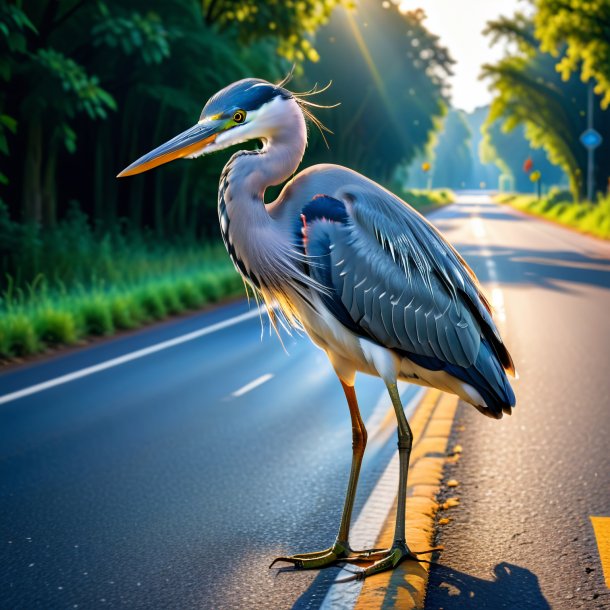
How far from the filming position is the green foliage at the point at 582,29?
27031mm

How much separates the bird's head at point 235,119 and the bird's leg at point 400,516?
1193 mm

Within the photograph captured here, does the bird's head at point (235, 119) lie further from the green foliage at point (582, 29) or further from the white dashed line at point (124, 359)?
the green foliage at point (582, 29)

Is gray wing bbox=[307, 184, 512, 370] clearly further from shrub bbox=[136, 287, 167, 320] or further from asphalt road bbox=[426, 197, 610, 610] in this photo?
shrub bbox=[136, 287, 167, 320]

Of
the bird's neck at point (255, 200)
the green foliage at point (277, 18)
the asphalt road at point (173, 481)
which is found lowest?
the asphalt road at point (173, 481)

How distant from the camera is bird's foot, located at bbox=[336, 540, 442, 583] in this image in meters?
4.00

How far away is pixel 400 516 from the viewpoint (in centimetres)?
400

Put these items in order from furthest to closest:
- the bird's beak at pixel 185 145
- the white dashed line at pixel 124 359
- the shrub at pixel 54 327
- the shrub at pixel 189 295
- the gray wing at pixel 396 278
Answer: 1. the shrub at pixel 189 295
2. the shrub at pixel 54 327
3. the white dashed line at pixel 124 359
4. the gray wing at pixel 396 278
5. the bird's beak at pixel 185 145

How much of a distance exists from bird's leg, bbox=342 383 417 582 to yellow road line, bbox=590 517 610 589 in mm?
892

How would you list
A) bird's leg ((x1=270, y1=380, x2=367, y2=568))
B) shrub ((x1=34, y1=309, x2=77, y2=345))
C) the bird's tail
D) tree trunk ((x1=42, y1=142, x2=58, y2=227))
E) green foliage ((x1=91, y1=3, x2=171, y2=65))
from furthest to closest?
tree trunk ((x1=42, y1=142, x2=58, y2=227)) → green foliage ((x1=91, y1=3, x2=171, y2=65)) → shrub ((x1=34, y1=309, x2=77, y2=345)) → bird's leg ((x1=270, y1=380, x2=367, y2=568)) → the bird's tail

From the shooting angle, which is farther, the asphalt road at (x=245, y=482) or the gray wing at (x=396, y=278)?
the asphalt road at (x=245, y=482)

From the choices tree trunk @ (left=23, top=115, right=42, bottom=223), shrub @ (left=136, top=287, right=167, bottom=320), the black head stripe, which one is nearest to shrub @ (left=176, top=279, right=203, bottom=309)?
shrub @ (left=136, top=287, right=167, bottom=320)

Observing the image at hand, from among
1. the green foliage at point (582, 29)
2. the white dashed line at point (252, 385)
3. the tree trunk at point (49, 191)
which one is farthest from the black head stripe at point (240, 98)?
the green foliage at point (582, 29)

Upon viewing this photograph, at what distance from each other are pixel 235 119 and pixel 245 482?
305cm

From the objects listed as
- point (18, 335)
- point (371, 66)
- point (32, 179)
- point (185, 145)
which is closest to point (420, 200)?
point (371, 66)
